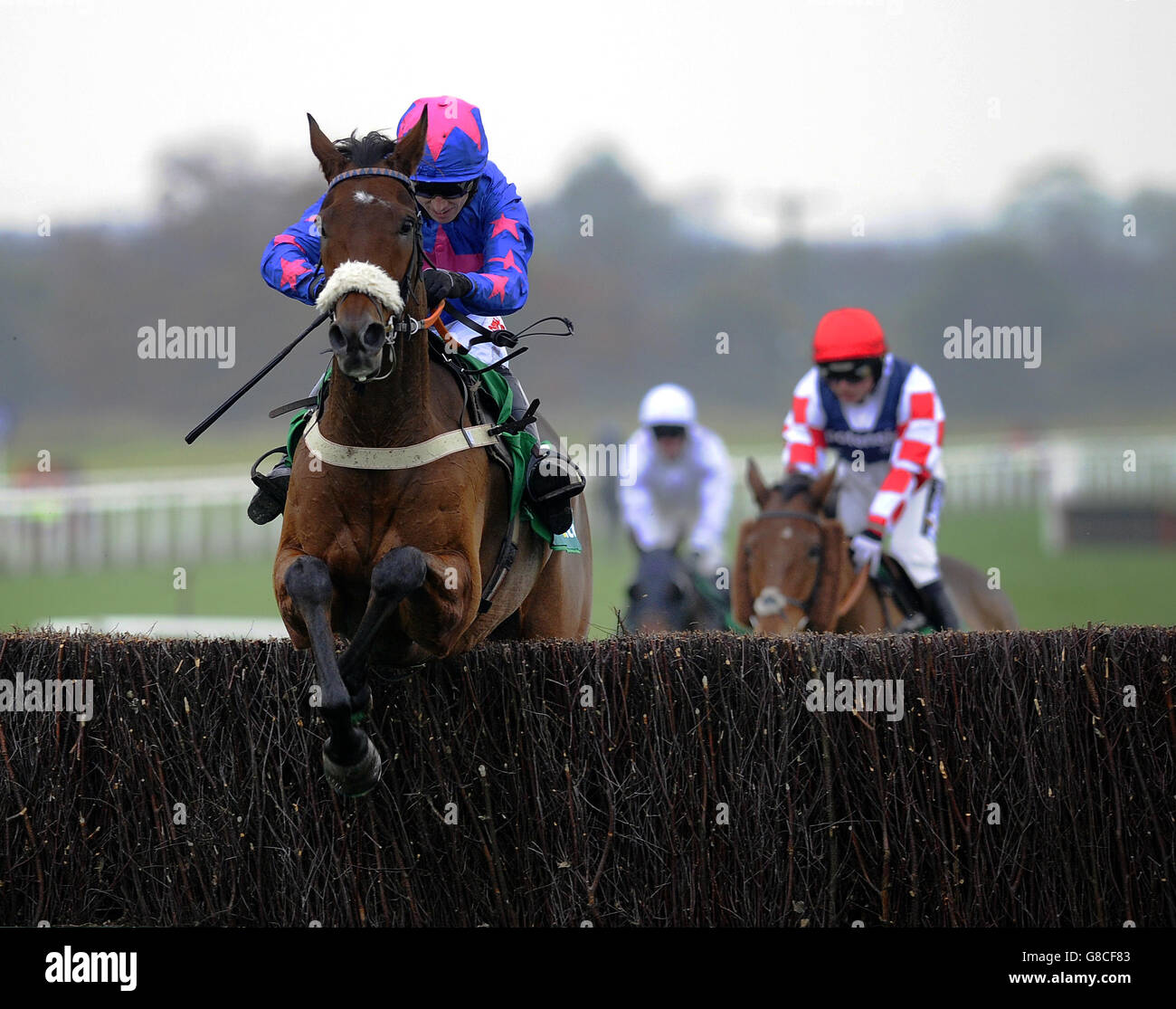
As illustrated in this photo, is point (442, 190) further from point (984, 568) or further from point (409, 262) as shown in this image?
point (984, 568)

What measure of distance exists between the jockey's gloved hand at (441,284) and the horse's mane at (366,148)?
0.35m

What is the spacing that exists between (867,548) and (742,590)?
611mm

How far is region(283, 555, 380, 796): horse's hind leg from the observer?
12.7 ft

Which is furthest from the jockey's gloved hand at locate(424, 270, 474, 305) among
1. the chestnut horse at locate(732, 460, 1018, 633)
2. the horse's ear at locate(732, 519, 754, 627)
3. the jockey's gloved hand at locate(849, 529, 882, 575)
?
the jockey's gloved hand at locate(849, 529, 882, 575)

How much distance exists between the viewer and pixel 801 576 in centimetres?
689

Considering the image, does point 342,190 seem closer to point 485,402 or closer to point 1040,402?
point 485,402

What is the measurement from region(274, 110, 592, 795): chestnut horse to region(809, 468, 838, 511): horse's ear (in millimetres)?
2900

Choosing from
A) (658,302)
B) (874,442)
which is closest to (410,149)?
(874,442)

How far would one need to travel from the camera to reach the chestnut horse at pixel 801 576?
268 inches

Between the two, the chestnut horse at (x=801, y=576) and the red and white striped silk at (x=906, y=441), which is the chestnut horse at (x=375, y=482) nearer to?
the chestnut horse at (x=801, y=576)
